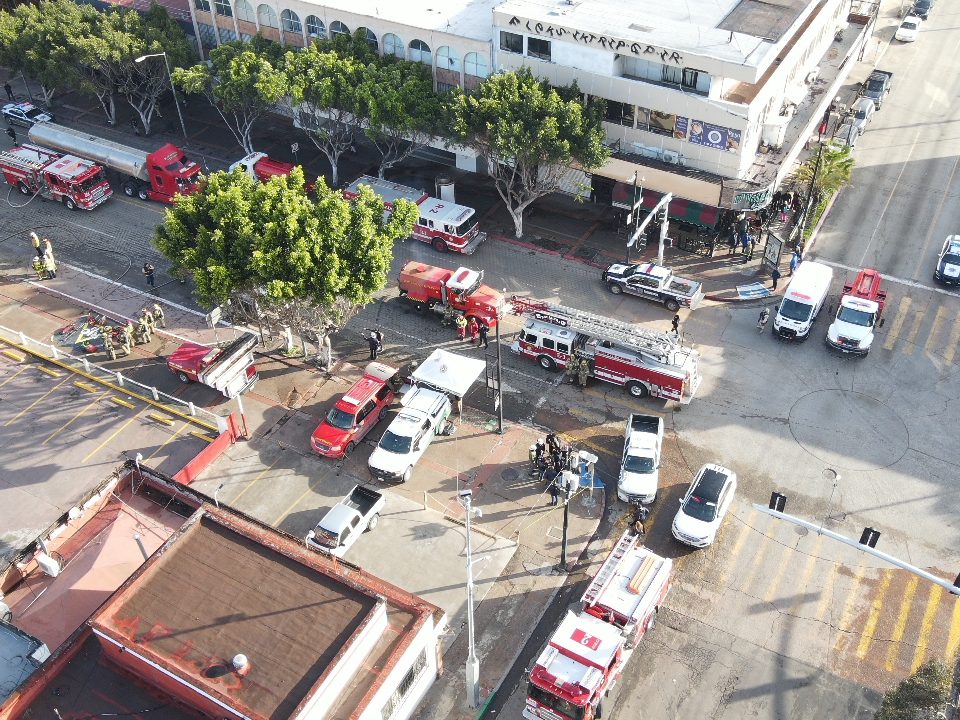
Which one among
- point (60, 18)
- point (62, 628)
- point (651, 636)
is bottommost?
point (651, 636)

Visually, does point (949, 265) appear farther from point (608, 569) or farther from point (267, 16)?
point (267, 16)

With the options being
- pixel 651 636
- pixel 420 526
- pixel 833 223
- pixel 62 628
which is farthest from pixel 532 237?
pixel 62 628

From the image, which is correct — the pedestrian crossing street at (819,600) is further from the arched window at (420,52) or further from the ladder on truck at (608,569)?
the arched window at (420,52)

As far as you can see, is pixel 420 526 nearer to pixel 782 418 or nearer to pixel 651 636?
pixel 651 636

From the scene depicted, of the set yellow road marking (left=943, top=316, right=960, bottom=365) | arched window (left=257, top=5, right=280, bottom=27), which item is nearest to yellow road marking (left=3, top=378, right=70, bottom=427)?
arched window (left=257, top=5, right=280, bottom=27)

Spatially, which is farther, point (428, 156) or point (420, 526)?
point (428, 156)
